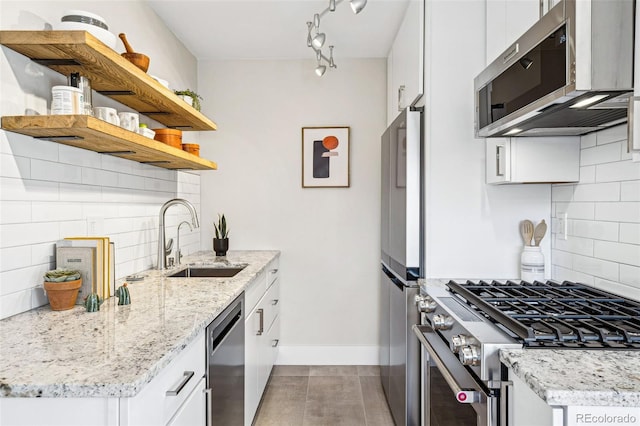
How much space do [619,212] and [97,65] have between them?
2.09 meters

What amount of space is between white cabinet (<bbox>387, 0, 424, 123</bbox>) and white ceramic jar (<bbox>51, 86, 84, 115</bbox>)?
5.29 ft

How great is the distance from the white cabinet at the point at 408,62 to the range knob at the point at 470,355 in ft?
4.86

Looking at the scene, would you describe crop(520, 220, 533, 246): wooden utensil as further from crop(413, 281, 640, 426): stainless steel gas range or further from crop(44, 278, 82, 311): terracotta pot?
crop(44, 278, 82, 311): terracotta pot

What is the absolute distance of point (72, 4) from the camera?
6.02 ft

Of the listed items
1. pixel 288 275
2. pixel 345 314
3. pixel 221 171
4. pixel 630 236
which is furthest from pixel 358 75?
pixel 630 236

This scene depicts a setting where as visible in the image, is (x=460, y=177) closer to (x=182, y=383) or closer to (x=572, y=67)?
(x=572, y=67)

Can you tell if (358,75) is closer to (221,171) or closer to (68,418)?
(221,171)

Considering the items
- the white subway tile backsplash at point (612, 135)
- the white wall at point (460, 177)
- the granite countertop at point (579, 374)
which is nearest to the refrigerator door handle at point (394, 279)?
the white wall at point (460, 177)

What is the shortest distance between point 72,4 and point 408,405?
94.8 inches

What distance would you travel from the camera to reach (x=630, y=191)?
5.44 ft

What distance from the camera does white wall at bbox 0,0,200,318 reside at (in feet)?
4.87

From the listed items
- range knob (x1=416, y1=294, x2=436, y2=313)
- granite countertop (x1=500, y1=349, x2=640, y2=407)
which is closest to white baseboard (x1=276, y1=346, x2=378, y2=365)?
range knob (x1=416, y1=294, x2=436, y2=313)

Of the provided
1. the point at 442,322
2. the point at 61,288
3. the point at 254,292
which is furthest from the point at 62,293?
the point at 442,322

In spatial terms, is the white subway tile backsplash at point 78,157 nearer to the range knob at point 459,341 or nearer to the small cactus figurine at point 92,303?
the small cactus figurine at point 92,303
